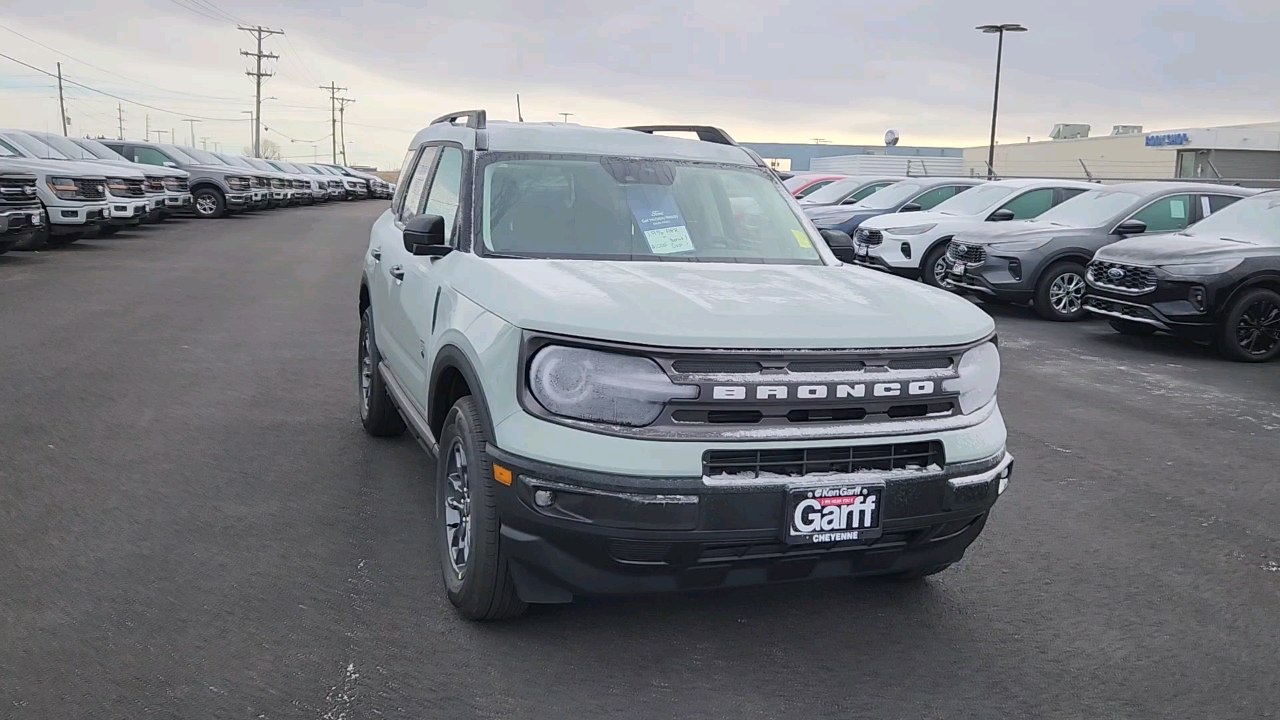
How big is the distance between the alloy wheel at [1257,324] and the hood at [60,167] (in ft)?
51.0

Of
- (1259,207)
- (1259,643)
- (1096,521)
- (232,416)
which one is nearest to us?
(1259,643)

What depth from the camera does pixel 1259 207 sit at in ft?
36.4

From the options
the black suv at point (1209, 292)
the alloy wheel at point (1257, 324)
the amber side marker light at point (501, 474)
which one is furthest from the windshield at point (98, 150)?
the amber side marker light at point (501, 474)

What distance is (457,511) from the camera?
3895mm

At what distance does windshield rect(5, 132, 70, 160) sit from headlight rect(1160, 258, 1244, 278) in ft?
54.7

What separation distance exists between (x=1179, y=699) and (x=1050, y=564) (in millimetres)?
1168

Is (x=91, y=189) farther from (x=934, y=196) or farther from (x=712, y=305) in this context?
(x=712, y=305)

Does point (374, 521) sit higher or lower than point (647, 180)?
lower

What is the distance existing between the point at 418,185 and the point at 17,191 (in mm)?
11227

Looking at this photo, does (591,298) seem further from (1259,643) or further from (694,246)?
(1259,643)

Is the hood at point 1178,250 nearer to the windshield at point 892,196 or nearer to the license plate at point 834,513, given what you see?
the windshield at point 892,196

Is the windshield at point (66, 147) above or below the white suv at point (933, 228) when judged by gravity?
above

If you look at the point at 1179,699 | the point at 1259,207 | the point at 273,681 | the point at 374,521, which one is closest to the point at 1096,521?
the point at 1179,699

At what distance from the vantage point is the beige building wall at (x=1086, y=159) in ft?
175
